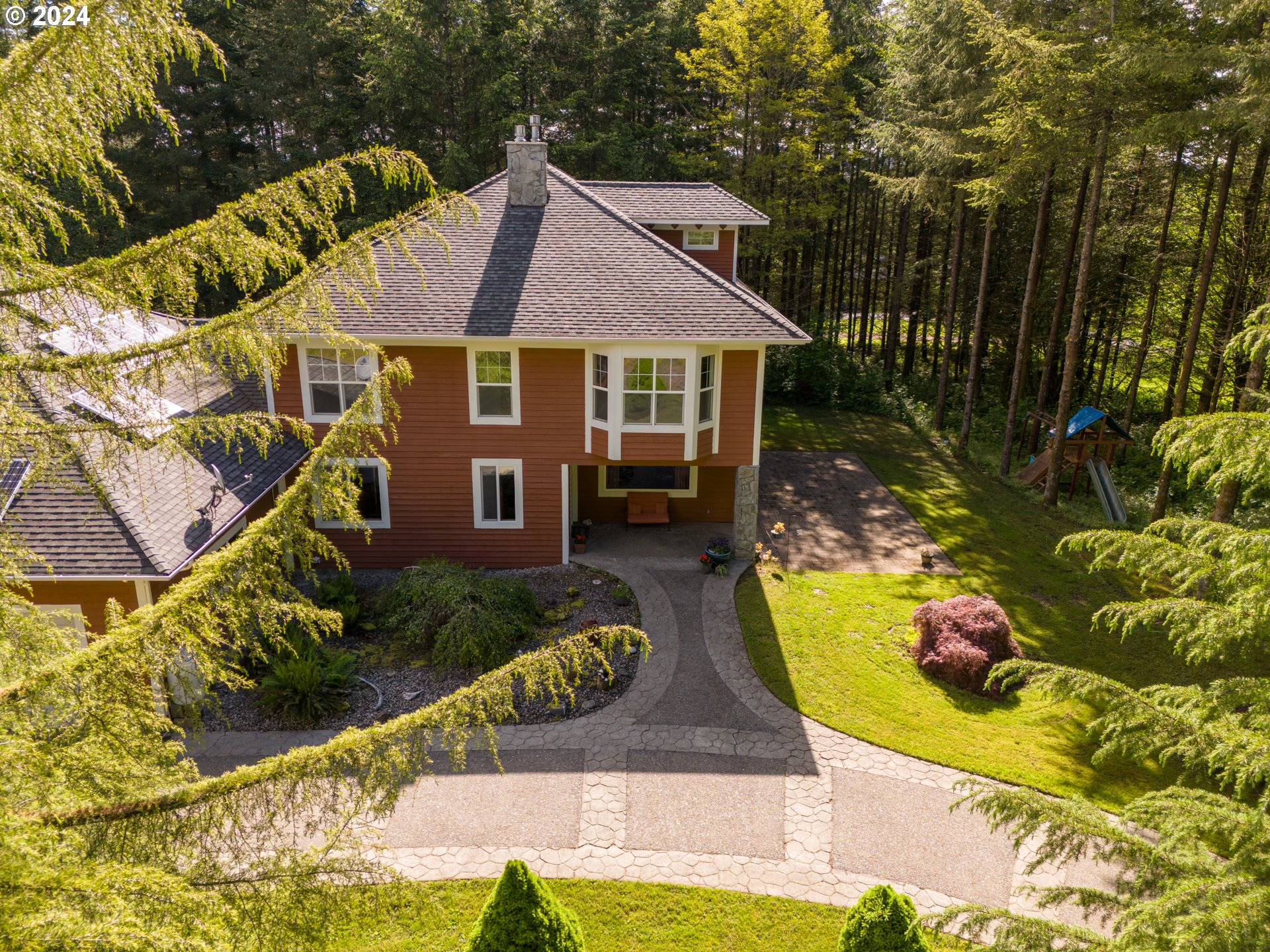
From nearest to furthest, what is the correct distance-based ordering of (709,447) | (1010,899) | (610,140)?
1. (1010,899)
2. (709,447)
3. (610,140)

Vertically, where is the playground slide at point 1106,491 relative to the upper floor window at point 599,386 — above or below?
below

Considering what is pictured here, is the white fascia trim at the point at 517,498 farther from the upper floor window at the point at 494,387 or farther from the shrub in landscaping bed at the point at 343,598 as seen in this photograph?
the shrub in landscaping bed at the point at 343,598

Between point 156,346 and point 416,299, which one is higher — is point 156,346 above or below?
above

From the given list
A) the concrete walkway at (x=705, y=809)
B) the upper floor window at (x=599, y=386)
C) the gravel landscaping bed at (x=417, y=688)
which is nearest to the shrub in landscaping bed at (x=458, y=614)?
the gravel landscaping bed at (x=417, y=688)

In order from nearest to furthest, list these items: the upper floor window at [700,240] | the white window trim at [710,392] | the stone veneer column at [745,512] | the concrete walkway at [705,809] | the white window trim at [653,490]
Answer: the concrete walkway at [705,809]
the white window trim at [710,392]
the stone veneer column at [745,512]
the white window trim at [653,490]
the upper floor window at [700,240]

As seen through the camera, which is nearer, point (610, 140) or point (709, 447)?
point (709, 447)

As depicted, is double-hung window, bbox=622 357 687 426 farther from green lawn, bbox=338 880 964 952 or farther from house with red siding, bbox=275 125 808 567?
green lawn, bbox=338 880 964 952

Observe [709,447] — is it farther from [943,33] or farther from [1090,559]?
[943,33]

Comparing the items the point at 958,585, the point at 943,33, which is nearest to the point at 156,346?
the point at 958,585
